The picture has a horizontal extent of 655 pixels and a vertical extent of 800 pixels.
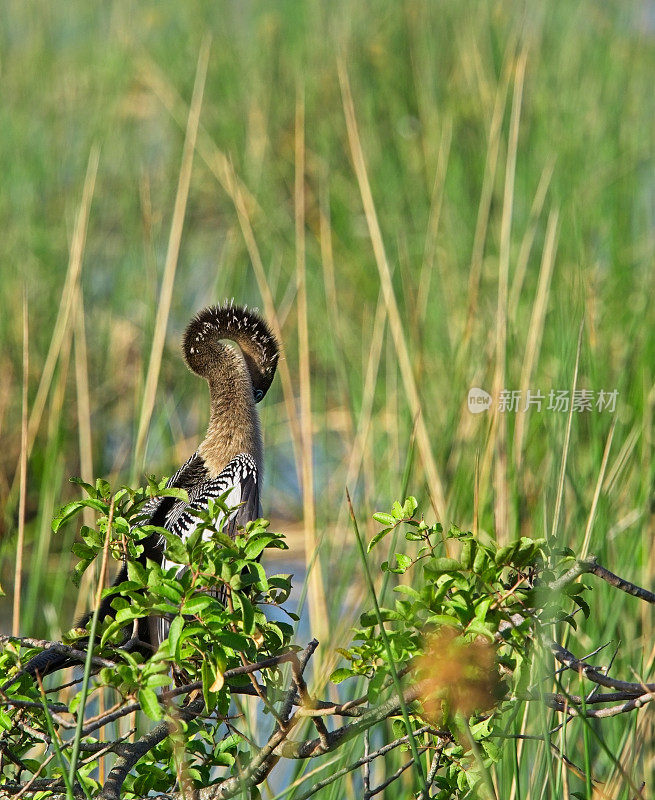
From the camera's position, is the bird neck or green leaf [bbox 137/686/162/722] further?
the bird neck

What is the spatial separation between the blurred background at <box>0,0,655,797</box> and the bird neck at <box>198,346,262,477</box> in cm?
21

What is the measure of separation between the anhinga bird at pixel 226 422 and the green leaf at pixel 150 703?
2.54 ft

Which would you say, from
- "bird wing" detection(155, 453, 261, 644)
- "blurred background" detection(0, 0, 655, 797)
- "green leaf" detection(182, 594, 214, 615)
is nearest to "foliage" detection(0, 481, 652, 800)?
"green leaf" detection(182, 594, 214, 615)

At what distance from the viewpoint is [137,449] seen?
1.94m

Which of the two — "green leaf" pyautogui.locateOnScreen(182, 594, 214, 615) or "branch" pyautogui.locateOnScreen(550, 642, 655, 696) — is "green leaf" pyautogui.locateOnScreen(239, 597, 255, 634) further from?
"branch" pyautogui.locateOnScreen(550, 642, 655, 696)

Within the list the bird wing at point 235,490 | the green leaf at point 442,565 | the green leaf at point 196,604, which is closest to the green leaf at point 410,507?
the green leaf at point 442,565

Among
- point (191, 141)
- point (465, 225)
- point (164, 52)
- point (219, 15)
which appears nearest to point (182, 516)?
point (191, 141)

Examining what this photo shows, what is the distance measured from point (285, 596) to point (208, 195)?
3490 millimetres

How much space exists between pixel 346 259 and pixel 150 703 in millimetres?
3099

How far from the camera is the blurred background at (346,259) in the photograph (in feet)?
6.95

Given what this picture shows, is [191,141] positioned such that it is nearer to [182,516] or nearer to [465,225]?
[182,516]

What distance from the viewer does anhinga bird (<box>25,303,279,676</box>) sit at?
5.60 ft

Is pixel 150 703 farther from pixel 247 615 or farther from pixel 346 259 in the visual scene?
pixel 346 259

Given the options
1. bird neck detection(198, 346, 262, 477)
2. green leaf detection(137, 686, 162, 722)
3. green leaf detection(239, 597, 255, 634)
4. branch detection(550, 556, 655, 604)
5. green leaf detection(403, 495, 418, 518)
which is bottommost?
green leaf detection(137, 686, 162, 722)
